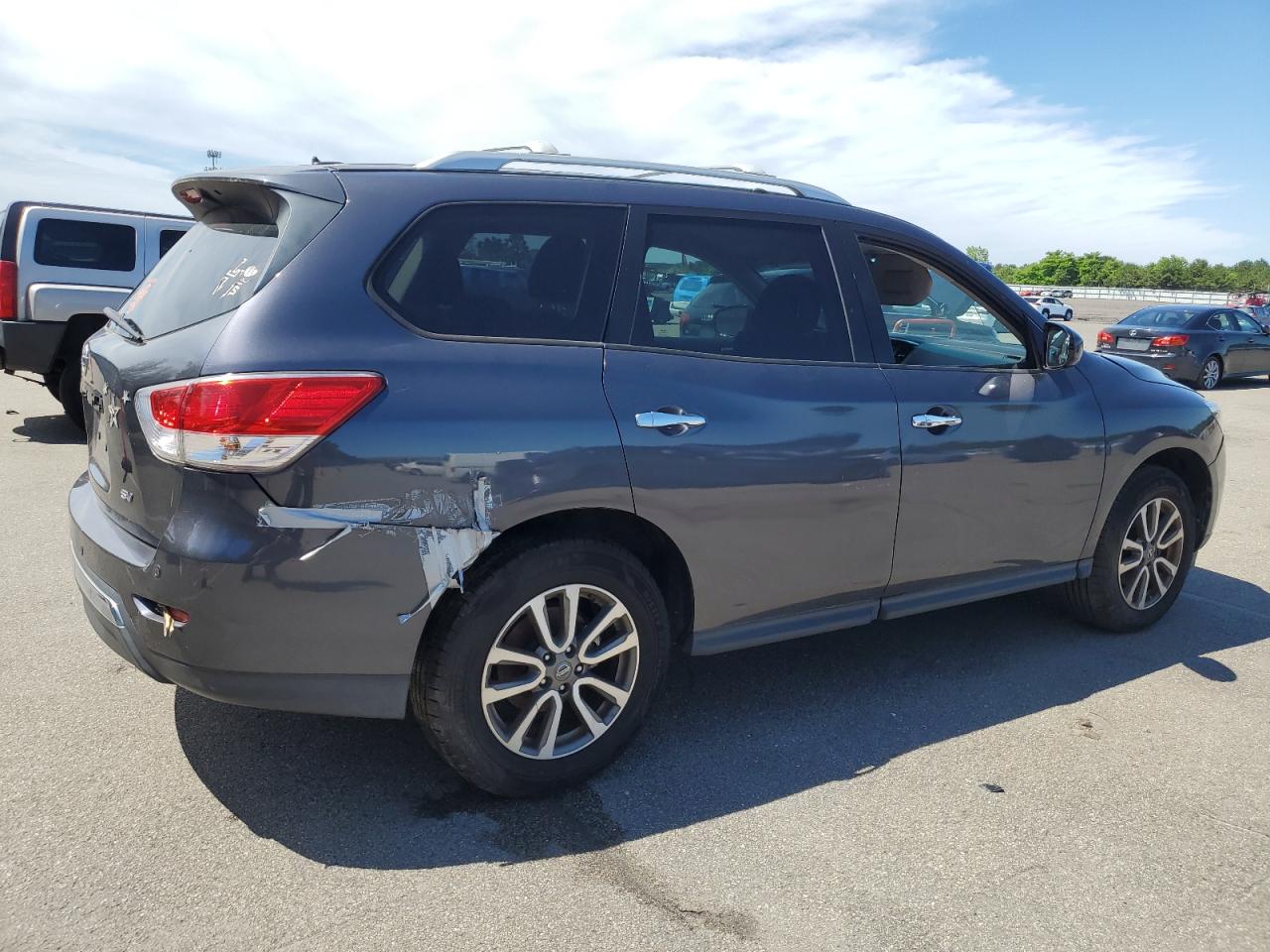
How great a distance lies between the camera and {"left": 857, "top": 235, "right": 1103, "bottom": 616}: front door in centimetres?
371

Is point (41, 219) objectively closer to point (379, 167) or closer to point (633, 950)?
point (379, 167)

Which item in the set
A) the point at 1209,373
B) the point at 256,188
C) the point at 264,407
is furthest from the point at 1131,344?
the point at 264,407

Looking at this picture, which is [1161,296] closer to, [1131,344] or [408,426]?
[1131,344]

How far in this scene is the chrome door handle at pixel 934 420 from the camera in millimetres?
3646

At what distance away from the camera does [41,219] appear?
366 inches

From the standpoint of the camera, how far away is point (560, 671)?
304cm

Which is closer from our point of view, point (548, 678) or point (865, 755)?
point (548, 678)

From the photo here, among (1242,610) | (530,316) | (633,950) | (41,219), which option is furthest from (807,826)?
(41,219)

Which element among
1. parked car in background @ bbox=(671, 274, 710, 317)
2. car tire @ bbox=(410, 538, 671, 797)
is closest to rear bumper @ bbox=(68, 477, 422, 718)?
car tire @ bbox=(410, 538, 671, 797)

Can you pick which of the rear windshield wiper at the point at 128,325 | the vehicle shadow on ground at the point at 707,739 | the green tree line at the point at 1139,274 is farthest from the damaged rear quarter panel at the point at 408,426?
the green tree line at the point at 1139,274

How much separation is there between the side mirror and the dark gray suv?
180 mm

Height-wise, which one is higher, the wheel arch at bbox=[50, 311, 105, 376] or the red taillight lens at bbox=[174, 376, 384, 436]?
the red taillight lens at bbox=[174, 376, 384, 436]

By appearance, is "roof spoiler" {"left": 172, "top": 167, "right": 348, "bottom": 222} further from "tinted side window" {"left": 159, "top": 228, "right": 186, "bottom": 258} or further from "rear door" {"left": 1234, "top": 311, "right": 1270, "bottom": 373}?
"rear door" {"left": 1234, "top": 311, "right": 1270, "bottom": 373}

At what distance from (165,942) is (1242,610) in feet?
16.6
